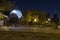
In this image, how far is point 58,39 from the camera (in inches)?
349

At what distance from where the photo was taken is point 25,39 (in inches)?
336

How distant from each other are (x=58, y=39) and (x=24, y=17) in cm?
4631

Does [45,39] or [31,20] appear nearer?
[45,39]

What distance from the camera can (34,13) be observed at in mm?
57844

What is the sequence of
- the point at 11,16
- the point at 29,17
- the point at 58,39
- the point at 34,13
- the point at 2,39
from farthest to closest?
the point at 34,13 < the point at 29,17 < the point at 11,16 < the point at 58,39 < the point at 2,39

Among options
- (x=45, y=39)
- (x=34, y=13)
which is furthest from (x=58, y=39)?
(x=34, y=13)

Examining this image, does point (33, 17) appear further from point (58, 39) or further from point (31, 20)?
point (58, 39)

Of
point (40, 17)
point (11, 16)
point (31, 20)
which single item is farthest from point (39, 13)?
point (11, 16)

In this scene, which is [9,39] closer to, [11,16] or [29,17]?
[11,16]

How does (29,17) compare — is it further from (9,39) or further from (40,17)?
(9,39)

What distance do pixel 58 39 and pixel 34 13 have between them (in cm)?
4906

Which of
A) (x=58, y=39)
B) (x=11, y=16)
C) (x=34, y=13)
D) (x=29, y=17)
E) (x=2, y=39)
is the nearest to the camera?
(x=2, y=39)

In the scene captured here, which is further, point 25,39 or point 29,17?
point 29,17

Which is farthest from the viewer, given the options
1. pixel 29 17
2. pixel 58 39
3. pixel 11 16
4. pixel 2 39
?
pixel 29 17
